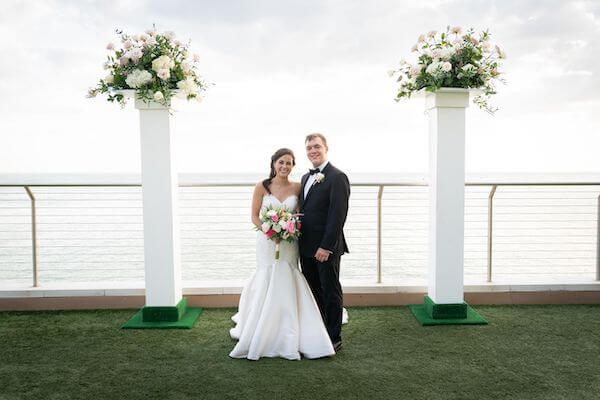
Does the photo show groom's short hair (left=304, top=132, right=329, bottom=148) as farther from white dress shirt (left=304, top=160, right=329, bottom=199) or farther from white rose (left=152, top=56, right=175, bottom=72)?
white rose (left=152, top=56, right=175, bottom=72)

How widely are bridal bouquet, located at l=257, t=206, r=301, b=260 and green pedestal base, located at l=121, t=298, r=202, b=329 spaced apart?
132 centimetres

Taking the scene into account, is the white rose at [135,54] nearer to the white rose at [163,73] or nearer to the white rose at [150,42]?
the white rose at [150,42]

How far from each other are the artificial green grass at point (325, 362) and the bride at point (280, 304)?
12cm

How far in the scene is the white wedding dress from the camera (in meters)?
3.64

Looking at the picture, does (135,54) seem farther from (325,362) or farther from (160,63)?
(325,362)

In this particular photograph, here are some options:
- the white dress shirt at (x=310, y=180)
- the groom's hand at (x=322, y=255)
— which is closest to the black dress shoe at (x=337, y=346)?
the groom's hand at (x=322, y=255)

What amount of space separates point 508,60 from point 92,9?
647 cm

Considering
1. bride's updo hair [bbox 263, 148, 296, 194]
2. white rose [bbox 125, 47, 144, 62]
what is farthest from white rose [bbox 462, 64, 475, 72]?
white rose [bbox 125, 47, 144, 62]

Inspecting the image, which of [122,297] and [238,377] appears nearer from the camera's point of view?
[238,377]

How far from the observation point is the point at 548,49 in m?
9.66

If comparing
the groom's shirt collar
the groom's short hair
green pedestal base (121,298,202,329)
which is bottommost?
green pedestal base (121,298,202,329)

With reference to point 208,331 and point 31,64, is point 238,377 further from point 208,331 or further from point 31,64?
point 31,64

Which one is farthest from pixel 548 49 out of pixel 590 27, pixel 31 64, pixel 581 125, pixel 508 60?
pixel 31 64

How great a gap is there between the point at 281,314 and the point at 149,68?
2.39 meters
